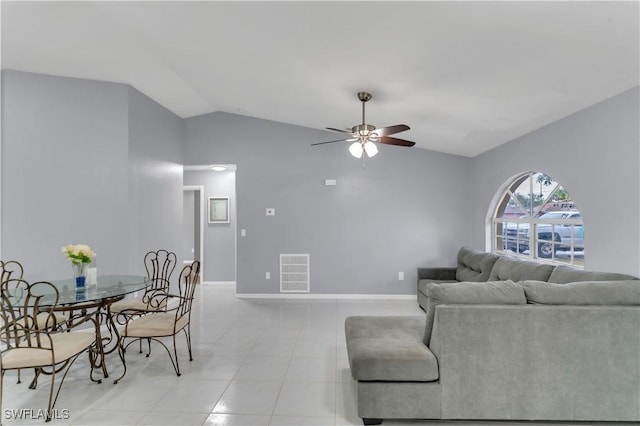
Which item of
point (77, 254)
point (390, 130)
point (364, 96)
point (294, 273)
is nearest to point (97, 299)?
point (77, 254)

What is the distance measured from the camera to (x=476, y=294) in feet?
7.59

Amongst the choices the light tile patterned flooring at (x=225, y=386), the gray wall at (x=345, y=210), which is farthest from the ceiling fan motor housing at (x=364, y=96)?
the light tile patterned flooring at (x=225, y=386)

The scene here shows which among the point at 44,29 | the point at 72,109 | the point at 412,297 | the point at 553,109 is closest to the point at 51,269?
the point at 72,109

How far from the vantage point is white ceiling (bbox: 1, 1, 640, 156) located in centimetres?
230

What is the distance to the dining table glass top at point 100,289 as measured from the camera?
276 cm

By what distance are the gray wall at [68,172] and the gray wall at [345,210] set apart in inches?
76.5

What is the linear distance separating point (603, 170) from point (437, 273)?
9.27ft

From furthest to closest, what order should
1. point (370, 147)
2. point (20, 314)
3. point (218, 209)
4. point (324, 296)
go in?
point (218, 209)
point (324, 296)
point (370, 147)
point (20, 314)

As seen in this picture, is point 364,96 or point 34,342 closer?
point 34,342

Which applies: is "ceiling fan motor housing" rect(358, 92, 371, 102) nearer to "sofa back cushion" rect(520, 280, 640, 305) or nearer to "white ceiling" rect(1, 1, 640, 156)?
"white ceiling" rect(1, 1, 640, 156)

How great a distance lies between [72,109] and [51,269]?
1.94m

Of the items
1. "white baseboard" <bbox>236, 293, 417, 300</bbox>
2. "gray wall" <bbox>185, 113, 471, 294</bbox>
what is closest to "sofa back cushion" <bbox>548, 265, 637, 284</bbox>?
"gray wall" <bbox>185, 113, 471, 294</bbox>

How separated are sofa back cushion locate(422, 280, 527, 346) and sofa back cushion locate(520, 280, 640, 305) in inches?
3.7

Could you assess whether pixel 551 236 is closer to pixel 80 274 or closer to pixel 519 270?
pixel 519 270
